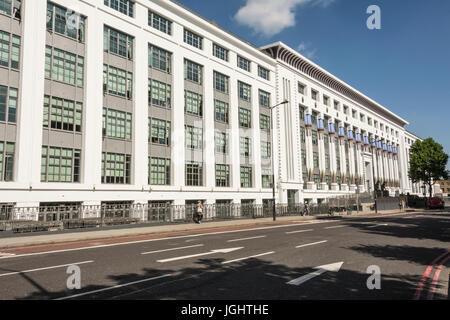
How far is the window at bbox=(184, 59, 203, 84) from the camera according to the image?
1345 inches

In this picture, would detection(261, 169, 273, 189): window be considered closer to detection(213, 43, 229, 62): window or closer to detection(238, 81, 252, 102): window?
detection(238, 81, 252, 102): window

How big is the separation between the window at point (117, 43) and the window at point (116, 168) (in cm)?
902

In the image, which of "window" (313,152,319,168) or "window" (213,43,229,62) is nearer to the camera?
"window" (213,43,229,62)

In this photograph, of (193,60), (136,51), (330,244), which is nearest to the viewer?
(330,244)

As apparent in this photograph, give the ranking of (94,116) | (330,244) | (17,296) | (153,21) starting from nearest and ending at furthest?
(17,296) → (330,244) → (94,116) → (153,21)

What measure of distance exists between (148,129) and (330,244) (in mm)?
21209

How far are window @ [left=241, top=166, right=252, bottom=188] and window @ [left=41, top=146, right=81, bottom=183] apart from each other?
783 inches

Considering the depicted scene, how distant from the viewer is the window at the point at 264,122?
43.2 m

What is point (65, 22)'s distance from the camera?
24.9 m

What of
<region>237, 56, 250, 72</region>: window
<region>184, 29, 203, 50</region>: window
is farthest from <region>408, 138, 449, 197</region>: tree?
<region>184, 29, 203, 50</region>: window

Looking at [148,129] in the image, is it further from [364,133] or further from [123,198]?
[364,133]

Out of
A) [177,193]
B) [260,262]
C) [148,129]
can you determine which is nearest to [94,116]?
[148,129]

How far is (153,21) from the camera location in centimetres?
3133

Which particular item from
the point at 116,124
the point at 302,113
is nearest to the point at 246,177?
the point at 116,124
